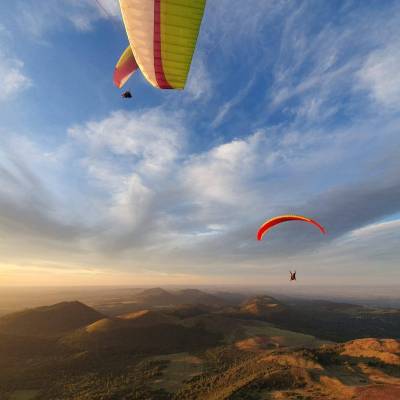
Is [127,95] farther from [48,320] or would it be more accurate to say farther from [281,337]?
[48,320]

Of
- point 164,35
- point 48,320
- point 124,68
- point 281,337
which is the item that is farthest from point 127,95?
point 48,320

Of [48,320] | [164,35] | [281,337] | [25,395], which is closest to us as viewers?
[164,35]

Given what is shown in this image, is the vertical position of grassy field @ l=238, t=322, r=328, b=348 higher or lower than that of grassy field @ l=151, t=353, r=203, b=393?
higher

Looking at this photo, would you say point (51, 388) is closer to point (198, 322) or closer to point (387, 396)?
point (387, 396)

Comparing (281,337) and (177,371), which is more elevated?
(281,337)

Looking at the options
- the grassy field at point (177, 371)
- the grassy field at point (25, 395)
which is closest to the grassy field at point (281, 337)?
the grassy field at point (177, 371)

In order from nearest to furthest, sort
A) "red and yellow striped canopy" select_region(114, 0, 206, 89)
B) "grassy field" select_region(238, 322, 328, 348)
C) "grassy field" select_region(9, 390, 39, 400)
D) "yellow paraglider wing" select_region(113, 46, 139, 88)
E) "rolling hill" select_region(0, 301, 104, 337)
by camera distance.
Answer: "red and yellow striped canopy" select_region(114, 0, 206, 89)
"yellow paraglider wing" select_region(113, 46, 139, 88)
"grassy field" select_region(9, 390, 39, 400)
"grassy field" select_region(238, 322, 328, 348)
"rolling hill" select_region(0, 301, 104, 337)

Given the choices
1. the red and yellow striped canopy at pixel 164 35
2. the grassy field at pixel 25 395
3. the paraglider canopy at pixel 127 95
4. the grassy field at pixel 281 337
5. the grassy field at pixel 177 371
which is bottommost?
the grassy field at pixel 25 395

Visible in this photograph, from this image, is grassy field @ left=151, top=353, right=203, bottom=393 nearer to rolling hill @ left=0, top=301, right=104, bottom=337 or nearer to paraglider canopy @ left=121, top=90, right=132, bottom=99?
paraglider canopy @ left=121, top=90, right=132, bottom=99

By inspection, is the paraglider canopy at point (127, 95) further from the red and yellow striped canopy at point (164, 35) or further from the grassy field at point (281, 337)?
the grassy field at point (281, 337)

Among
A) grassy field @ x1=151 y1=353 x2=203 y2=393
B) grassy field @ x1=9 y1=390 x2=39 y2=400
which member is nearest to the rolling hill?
grassy field @ x1=9 y1=390 x2=39 y2=400
